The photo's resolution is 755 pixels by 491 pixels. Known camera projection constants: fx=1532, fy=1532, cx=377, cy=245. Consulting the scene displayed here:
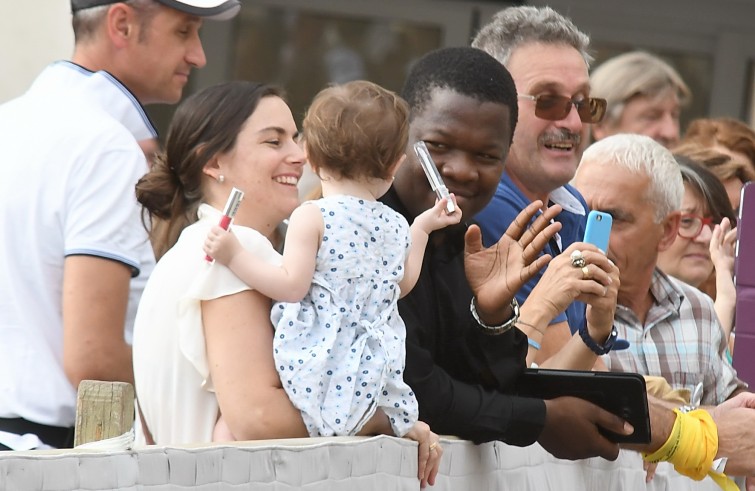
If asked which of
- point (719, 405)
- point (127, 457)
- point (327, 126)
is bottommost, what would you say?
point (719, 405)

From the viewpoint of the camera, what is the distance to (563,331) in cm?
425

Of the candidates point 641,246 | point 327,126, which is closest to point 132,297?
point 327,126

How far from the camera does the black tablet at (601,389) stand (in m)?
3.63

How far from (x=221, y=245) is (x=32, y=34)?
11.7 feet

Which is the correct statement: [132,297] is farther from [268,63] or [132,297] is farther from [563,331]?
[268,63]

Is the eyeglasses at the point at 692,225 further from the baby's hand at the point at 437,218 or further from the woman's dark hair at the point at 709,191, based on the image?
the baby's hand at the point at 437,218

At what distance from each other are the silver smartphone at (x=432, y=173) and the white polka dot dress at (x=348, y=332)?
0.18 meters

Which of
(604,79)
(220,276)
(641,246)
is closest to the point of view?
(220,276)

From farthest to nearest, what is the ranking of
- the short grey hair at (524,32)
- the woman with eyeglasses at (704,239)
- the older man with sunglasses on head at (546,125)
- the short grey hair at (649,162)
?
the woman with eyeglasses at (704,239) < the short grey hair at (649,162) < the short grey hair at (524,32) < the older man with sunglasses on head at (546,125)

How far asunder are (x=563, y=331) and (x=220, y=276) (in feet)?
4.73

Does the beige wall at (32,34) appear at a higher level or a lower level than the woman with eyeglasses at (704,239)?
higher

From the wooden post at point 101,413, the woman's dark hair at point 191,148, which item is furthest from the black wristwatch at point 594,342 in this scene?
the wooden post at point 101,413

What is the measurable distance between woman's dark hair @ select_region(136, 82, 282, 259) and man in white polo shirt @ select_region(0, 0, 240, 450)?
0.20 meters

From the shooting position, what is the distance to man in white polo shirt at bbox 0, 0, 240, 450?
361cm
